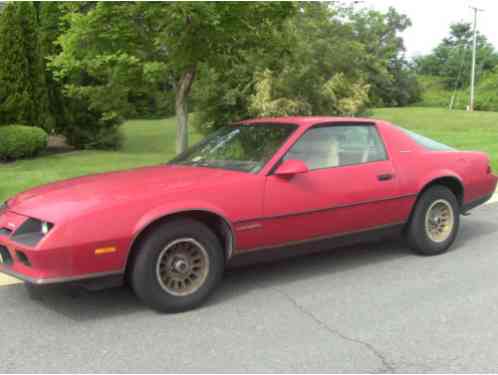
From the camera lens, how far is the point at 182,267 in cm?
415

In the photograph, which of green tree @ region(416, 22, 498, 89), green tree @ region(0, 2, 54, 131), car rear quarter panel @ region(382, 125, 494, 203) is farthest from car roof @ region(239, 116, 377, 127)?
green tree @ region(416, 22, 498, 89)

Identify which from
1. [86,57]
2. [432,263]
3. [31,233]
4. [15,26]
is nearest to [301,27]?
[15,26]

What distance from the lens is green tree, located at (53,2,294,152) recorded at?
8.27 m

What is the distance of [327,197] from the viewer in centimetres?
483

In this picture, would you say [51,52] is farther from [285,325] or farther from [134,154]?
[285,325]

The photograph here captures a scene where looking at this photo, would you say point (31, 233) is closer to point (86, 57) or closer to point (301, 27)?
point (86, 57)

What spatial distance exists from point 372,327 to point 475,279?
1569 millimetres

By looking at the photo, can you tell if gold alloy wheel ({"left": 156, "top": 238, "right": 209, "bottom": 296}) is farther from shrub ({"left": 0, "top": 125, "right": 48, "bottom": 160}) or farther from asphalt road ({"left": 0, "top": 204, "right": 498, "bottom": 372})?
shrub ({"left": 0, "top": 125, "right": 48, "bottom": 160})

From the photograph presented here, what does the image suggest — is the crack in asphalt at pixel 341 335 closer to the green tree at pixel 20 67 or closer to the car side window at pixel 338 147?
the car side window at pixel 338 147

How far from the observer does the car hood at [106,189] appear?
13.0 feet

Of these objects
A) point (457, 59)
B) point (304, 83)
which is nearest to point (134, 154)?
point (304, 83)

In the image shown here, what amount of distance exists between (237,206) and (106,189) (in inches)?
38.8

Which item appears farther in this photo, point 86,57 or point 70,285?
point 86,57

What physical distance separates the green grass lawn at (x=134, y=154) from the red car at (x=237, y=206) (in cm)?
533
